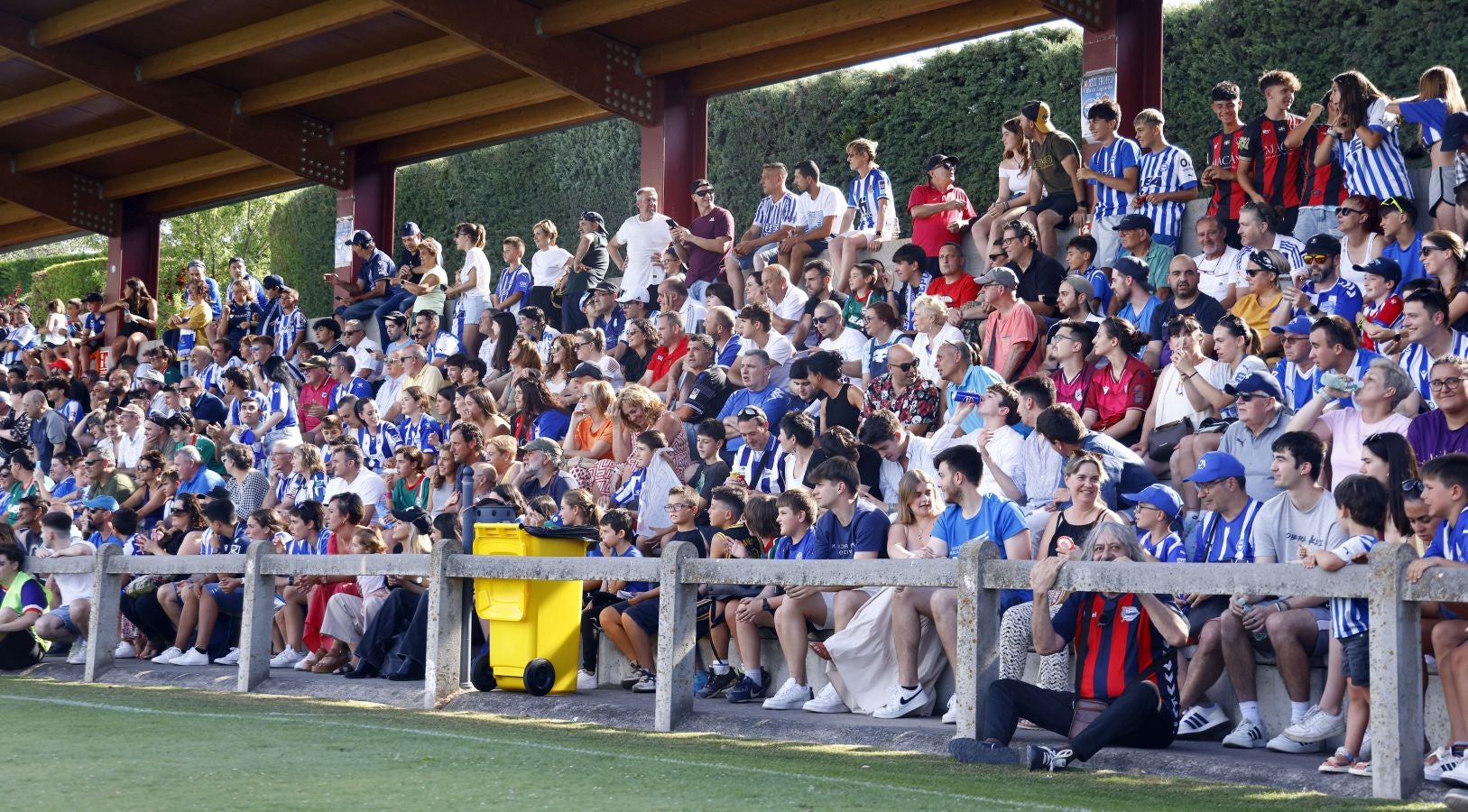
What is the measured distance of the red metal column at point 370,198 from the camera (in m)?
21.7

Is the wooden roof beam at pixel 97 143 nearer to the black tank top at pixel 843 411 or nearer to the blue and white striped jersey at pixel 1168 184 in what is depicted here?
the black tank top at pixel 843 411

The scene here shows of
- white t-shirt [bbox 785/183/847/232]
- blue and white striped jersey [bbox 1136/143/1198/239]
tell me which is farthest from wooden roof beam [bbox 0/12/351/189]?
blue and white striped jersey [bbox 1136/143/1198/239]

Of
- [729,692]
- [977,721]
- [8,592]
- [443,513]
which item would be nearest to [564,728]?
[729,692]

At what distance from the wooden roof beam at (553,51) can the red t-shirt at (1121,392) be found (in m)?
8.66

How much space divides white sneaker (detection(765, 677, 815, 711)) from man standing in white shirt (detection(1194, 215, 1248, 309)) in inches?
166

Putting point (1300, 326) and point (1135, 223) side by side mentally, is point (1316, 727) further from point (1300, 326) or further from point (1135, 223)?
point (1135, 223)

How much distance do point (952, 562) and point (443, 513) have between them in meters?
5.07

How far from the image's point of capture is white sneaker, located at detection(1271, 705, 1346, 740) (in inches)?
265

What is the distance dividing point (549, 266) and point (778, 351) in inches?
196

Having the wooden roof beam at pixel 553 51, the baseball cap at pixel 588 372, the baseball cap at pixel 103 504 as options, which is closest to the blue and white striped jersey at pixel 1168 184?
the baseball cap at pixel 588 372

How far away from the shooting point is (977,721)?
6.97 meters

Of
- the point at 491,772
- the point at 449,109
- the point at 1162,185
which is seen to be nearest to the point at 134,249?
the point at 449,109

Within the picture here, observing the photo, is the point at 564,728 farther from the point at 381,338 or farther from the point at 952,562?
the point at 381,338

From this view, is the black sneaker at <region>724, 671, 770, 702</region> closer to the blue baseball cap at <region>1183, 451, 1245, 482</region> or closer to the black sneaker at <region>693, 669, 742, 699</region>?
the black sneaker at <region>693, 669, 742, 699</region>
